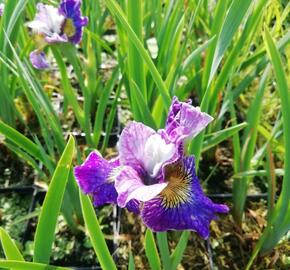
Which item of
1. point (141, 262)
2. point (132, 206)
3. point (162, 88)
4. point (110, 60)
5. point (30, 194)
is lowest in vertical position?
point (141, 262)

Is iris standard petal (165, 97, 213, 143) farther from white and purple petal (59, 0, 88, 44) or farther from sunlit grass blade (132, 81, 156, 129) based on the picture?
white and purple petal (59, 0, 88, 44)

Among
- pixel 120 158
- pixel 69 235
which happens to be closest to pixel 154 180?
pixel 120 158

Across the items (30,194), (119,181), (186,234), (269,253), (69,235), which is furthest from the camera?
(30,194)

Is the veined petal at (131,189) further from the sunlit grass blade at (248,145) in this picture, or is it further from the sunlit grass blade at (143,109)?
the sunlit grass blade at (248,145)

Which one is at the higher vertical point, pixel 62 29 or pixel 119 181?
pixel 62 29

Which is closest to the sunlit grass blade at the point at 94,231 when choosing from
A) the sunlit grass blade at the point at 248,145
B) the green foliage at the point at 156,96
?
the green foliage at the point at 156,96

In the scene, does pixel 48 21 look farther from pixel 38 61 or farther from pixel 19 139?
pixel 19 139

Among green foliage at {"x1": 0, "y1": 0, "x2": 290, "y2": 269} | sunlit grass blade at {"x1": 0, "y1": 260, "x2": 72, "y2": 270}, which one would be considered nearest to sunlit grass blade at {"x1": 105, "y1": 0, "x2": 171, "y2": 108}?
green foliage at {"x1": 0, "y1": 0, "x2": 290, "y2": 269}

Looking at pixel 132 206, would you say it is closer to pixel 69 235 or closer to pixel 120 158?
pixel 120 158
